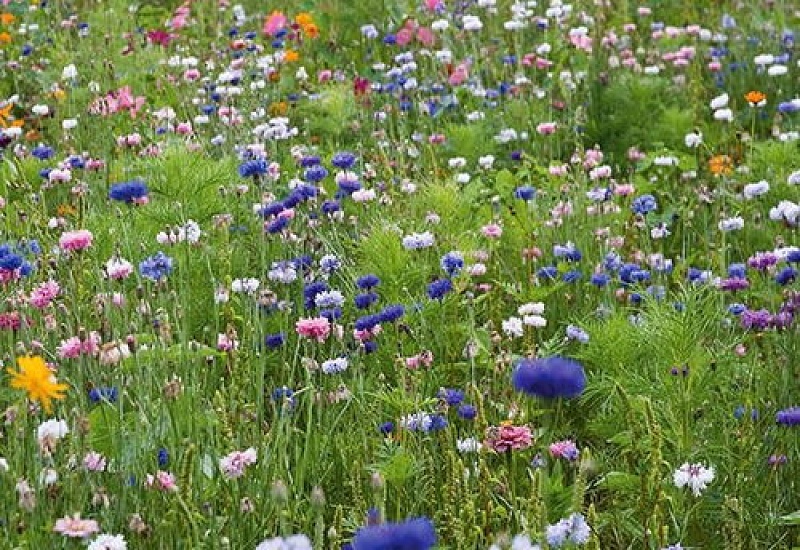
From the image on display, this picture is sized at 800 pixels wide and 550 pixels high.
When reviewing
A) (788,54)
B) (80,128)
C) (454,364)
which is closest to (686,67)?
(788,54)

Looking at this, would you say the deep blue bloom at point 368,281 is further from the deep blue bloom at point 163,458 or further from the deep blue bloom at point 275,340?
the deep blue bloom at point 163,458

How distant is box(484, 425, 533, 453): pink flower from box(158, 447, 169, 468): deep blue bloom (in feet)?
1.64

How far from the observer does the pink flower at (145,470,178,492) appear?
178 cm

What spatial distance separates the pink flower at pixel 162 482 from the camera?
5.84ft

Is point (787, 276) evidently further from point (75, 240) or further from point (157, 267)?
point (75, 240)

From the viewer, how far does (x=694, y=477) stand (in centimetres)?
193

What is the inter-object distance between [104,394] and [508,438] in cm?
65

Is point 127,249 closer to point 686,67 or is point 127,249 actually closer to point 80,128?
point 80,128

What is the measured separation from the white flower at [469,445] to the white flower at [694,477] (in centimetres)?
31

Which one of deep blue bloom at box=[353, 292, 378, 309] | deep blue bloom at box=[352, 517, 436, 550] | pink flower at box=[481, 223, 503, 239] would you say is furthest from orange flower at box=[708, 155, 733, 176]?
deep blue bloom at box=[352, 517, 436, 550]

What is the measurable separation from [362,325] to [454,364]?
301 millimetres

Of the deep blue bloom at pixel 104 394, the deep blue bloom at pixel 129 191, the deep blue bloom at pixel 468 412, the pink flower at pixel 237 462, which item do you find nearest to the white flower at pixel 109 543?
the pink flower at pixel 237 462

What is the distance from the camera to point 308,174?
125 inches

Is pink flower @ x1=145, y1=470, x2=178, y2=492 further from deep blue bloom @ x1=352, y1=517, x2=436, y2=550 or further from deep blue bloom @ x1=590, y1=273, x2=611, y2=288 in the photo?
deep blue bloom @ x1=590, y1=273, x2=611, y2=288
